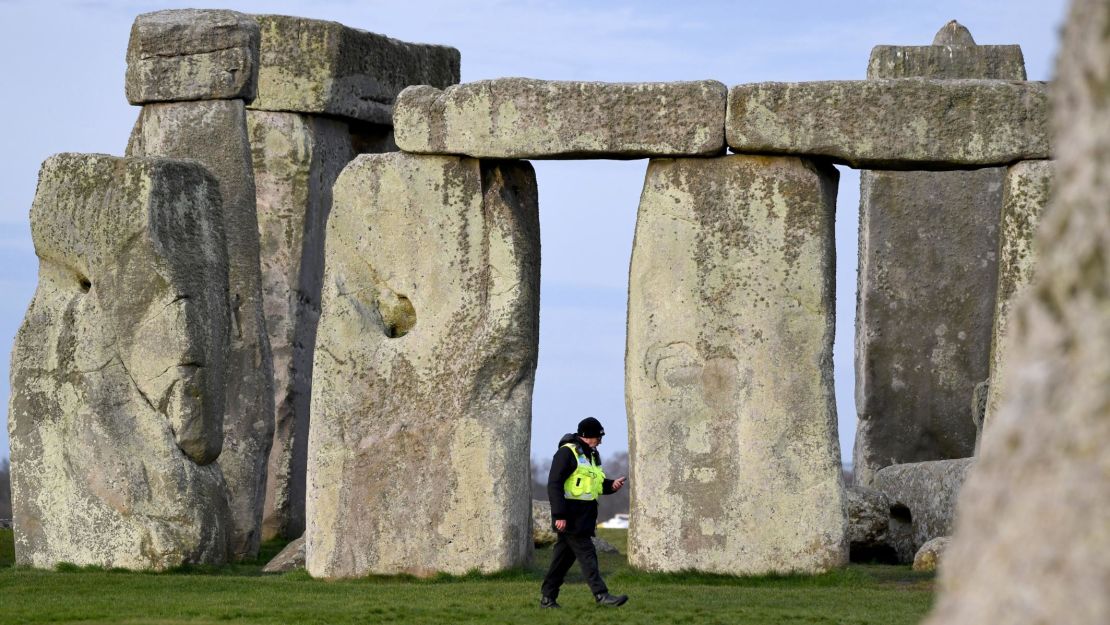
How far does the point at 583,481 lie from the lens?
10914 mm

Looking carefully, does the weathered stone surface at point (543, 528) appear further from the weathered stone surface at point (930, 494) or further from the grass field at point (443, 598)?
the grass field at point (443, 598)

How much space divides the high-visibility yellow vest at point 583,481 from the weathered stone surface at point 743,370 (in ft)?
7.50

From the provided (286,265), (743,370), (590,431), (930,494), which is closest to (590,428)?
(590,431)

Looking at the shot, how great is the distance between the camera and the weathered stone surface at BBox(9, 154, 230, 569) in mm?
13570

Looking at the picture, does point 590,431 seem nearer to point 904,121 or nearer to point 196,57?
point 904,121

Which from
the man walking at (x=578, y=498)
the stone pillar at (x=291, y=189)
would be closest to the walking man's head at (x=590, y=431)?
the man walking at (x=578, y=498)

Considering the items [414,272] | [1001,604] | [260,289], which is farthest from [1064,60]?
[260,289]

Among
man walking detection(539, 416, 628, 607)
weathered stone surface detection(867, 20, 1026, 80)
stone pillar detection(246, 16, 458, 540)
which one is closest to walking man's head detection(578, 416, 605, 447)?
man walking detection(539, 416, 628, 607)

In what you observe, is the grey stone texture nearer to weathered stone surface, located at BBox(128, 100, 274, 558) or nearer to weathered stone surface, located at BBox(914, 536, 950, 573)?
weathered stone surface, located at BBox(914, 536, 950, 573)

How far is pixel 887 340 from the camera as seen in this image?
65.8ft

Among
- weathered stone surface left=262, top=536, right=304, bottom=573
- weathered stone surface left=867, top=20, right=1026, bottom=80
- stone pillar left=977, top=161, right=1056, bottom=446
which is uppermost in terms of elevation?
weathered stone surface left=867, top=20, right=1026, bottom=80

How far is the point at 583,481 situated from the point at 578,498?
99 mm

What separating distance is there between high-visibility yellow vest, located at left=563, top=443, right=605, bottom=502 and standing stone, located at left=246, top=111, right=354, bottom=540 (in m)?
7.57

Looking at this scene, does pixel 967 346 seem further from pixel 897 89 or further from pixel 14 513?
pixel 14 513
